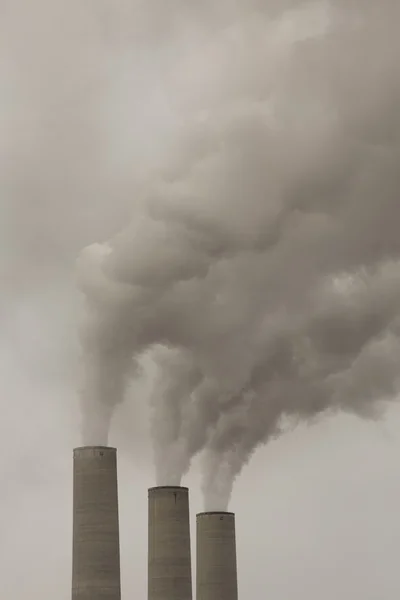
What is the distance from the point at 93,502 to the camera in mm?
25125

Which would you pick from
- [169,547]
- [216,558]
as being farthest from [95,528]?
[216,558]

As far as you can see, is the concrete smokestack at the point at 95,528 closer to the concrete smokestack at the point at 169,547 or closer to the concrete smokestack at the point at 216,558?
the concrete smokestack at the point at 169,547

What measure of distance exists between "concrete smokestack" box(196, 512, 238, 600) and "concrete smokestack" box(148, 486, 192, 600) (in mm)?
2104

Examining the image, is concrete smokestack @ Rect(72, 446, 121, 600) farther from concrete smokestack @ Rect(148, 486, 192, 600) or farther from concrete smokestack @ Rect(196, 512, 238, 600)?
concrete smokestack @ Rect(196, 512, 238, 600)

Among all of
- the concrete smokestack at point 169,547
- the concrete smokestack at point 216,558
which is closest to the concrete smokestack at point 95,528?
the concrete smokestack at point 169,547

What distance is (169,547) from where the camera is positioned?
26.8 m

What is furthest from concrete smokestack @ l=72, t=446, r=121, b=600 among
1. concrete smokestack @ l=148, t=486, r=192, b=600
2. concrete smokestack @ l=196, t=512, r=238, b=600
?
concrete smokestack @ l=196, t=512, r=238, b=600

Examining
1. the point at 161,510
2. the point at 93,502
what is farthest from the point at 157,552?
the point at 93,502

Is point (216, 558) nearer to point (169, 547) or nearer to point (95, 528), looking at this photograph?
point (169, 547)

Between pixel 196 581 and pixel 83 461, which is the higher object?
pixel 83 461

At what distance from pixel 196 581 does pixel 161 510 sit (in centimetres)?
383

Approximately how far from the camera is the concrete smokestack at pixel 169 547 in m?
26.8

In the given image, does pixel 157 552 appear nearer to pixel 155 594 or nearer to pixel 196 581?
pixel 155 594

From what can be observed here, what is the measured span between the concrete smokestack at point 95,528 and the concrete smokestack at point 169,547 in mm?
1594
